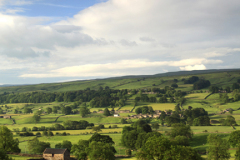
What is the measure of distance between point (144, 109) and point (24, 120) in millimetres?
91404

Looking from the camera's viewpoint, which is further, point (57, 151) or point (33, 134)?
point (33, 134)

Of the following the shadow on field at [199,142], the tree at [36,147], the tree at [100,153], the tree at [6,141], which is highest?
the tree at [6,141]

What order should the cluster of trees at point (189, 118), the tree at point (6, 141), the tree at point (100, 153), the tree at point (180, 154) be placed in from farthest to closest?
the cluster of trees at point (189, 118) < the tree at point (6, 141) < the tree at point (100, 153) < the tree at point (180, 154)

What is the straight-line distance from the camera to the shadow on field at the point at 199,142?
91.2 m

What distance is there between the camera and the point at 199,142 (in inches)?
3868

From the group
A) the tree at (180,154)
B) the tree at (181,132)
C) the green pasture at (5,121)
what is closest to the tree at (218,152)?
the tree at (180,154)

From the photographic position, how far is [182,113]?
16888 cm

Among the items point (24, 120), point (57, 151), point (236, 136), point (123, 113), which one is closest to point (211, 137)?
point (236, 136)

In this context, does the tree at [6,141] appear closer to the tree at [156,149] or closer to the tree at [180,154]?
the tree at [156,149]

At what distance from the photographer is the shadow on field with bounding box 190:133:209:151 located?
3592 inches

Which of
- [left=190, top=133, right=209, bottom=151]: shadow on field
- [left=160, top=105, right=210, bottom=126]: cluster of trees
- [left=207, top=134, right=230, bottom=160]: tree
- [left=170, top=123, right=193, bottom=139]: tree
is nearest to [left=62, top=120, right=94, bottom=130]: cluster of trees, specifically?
[left=160, top=105, right=210, bottom=126]: cluster of trees

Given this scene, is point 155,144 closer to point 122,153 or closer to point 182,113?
point 122,153

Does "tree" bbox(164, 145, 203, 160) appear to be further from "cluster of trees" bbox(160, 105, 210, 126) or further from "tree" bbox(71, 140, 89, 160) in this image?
"cluster of trees" bbox(160, 105, 210, 126)

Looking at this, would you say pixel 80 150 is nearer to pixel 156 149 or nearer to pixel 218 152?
pixel 156 149
